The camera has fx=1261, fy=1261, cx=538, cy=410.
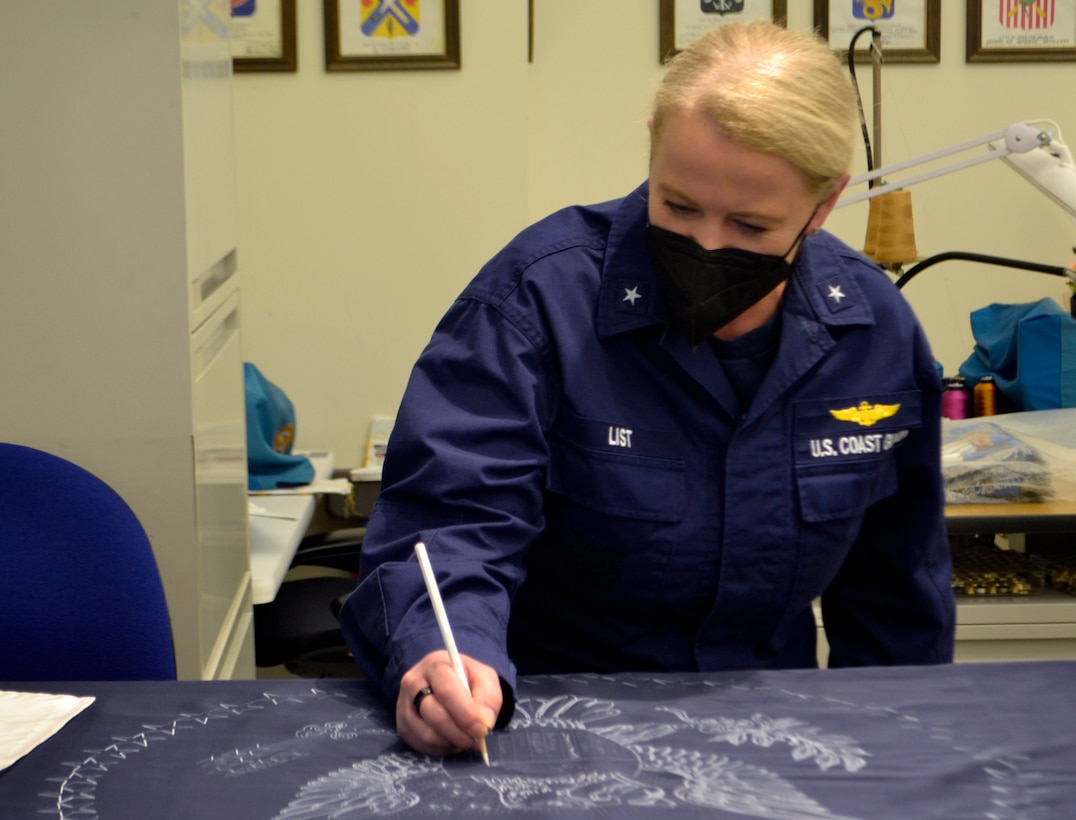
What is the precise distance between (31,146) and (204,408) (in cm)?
41

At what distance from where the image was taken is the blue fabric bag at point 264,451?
100 inches

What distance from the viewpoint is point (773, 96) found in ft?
3.91

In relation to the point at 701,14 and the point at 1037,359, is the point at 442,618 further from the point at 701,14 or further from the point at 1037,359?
the point at 701,14

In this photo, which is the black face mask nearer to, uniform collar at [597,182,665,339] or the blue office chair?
uniform collar at [597,182,665,339]

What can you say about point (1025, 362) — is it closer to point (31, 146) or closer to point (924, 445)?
point (924, 445)

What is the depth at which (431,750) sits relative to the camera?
0.99 meters

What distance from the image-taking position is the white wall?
304 cm

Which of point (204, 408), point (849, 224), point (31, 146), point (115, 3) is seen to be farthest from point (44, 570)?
point (849, 224)

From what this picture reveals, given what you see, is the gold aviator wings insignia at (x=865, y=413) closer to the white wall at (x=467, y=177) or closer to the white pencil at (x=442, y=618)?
the white pencil at (x=442, y=618)

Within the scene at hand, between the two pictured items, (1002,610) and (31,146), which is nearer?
(31,146)

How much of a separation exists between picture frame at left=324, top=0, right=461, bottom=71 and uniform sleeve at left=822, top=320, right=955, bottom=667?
1897 mm

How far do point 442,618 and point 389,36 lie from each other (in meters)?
2.27

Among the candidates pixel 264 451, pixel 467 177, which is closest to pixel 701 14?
pixel 467 177

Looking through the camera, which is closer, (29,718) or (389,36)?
(29,718)
